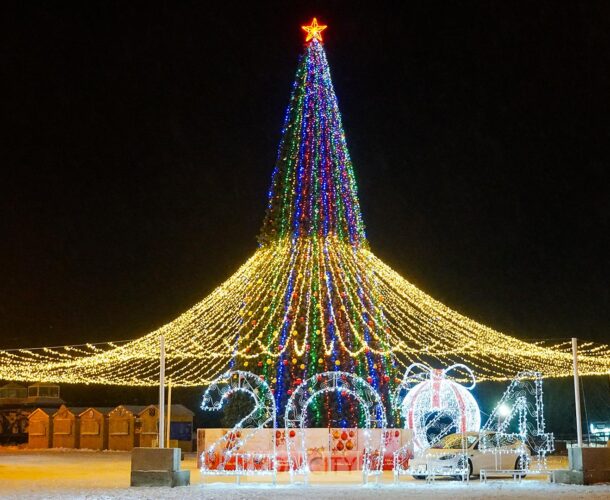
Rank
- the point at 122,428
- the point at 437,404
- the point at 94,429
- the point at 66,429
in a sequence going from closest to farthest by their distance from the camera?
1. the point at 437,404
2. the point at 122,428
3. the point at 94,429
4. the point at 66,429

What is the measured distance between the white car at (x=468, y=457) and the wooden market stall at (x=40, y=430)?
30.1m

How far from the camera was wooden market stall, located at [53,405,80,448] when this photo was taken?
44656 mm

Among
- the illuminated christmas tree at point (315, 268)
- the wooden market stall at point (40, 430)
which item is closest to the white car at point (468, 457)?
the illuminated christmas tree at point (315, 268)

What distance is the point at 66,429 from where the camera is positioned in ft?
148

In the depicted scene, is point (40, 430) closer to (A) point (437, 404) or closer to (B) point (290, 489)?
(A) point (437, 404)

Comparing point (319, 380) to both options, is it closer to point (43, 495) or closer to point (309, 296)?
point (309, 296)

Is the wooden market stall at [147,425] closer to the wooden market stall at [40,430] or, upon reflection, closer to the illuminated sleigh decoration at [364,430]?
the wooden market stall at [40,430]

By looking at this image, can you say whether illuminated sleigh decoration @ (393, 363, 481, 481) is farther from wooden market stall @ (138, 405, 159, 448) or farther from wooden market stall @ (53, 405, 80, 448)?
wooden market stall @ (53, 405, 80, 448)

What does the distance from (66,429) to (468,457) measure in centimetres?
2999

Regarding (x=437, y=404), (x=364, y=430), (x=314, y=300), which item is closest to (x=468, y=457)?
(x=364, y=430)

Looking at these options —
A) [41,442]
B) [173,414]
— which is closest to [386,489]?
[173,414]

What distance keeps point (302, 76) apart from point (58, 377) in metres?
12.4

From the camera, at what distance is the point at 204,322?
24531mm

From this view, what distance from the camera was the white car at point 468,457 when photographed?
64.1 ft
